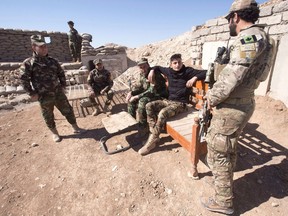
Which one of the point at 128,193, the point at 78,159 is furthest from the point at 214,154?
the point at 78,159

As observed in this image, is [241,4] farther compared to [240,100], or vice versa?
[240,100]

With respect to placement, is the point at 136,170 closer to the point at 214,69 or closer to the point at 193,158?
the point at 193,158

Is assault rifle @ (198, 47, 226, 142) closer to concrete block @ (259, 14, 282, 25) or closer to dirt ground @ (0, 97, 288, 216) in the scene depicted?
dirt ground @ (0, 97, 288, 216)

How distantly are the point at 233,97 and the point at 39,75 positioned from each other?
3.78 metres

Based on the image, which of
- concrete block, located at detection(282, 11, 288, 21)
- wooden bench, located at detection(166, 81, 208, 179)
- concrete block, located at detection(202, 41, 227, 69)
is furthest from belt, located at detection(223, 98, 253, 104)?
concrete block, located at detection(202, 41, 227, 69)

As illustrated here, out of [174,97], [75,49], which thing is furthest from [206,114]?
[75,49]

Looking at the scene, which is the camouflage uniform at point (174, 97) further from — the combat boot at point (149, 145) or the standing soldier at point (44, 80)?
the standing soldier at point (44, 80)

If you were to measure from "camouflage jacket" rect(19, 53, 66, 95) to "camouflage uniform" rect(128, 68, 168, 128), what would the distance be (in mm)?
1817

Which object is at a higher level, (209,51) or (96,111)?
(209,51)

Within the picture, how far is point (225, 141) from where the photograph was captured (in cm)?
208

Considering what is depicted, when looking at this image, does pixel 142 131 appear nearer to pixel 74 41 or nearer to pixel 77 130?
pixel 77 130

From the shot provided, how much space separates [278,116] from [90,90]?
500cm

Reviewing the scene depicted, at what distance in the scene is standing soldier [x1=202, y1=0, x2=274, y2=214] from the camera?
1761 millimetres

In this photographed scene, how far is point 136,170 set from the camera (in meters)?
3.22
